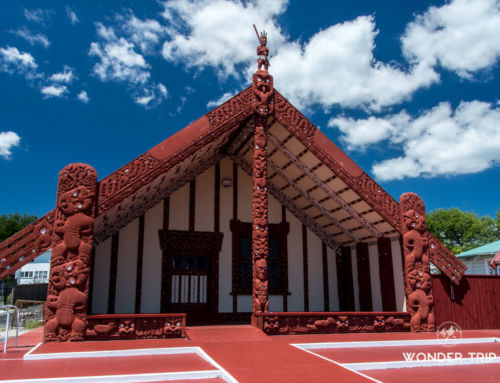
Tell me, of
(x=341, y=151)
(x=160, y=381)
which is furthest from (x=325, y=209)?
(x=160, y=381)

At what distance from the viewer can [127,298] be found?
10156 mm

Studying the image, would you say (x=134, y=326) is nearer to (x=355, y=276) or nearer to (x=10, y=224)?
(x=355, y=276)

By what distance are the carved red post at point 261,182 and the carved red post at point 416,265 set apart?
3.23 meters

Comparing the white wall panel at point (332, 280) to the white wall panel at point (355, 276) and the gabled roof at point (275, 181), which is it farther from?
the white wall panel at point (355, 276)

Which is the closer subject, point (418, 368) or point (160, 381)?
point (160, 381)

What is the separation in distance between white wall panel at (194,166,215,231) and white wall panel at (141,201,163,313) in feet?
3.33

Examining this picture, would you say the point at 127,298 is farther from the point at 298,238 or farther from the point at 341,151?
the point at 341,151

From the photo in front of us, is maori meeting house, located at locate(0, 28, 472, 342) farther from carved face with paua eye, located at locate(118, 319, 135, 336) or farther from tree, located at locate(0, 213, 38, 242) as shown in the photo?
tree, located at locate(0, 213, 38, 242)

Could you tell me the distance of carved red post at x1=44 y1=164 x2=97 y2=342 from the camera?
678 centimetres

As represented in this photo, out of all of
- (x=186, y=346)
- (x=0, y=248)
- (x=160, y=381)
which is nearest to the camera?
(x=160, y=381)

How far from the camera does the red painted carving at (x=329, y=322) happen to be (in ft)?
25.4

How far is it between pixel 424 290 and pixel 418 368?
3954 millimetres

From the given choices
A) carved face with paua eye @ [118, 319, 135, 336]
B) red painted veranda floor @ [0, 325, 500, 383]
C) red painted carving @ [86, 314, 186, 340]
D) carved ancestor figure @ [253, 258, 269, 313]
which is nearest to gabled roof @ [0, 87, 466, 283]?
red painted carving @ [86, 314, 186, 340]

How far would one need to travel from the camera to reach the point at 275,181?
38.7 ft
